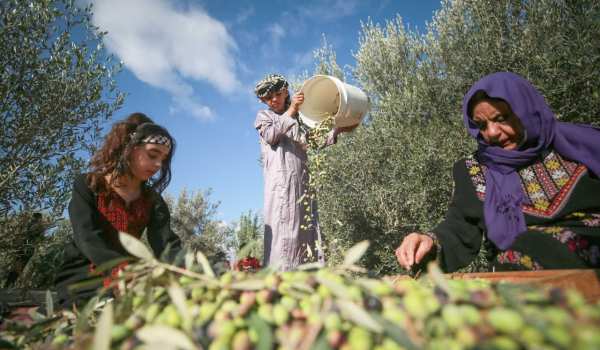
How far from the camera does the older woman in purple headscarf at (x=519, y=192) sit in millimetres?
2014

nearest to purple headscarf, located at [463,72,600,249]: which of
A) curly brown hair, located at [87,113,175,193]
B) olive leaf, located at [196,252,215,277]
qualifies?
olive leaf, located at [196,252,215,277]

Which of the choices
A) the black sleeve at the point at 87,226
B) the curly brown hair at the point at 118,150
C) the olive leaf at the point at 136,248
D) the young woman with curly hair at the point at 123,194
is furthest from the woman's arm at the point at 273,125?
the olive leaf at the point at 136,248

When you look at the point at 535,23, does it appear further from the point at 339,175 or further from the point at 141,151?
the point at 141,151

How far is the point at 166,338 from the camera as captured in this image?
2.12 ft

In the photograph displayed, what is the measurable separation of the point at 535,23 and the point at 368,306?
9.38m

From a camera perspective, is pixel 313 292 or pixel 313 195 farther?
pixel 313 195

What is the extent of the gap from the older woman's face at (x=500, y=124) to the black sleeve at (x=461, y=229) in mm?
312

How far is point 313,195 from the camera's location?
490 cm

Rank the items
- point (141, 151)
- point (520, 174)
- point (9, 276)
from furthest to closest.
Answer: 1. point (9, 276)
2. point (141, 151)
3. point (520, 174)

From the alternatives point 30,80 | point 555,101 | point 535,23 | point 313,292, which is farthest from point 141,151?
point 535,23

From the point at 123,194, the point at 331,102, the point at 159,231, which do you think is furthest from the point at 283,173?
the point at 123,194

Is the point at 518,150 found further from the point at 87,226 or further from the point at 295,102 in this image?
the point at 87,226

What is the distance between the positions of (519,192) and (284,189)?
291 cm

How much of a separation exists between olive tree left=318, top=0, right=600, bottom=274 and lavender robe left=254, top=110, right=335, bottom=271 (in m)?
2.84
